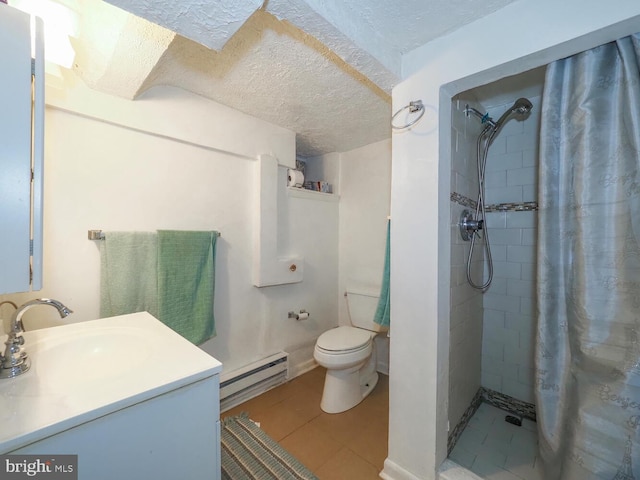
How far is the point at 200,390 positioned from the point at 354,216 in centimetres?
206

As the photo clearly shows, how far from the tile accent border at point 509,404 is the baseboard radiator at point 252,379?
153cm

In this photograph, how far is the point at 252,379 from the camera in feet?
6.38

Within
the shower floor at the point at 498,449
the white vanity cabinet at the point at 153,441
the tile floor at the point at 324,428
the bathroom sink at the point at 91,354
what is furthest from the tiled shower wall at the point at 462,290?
Answer: the bathroom sink at the point at 91,354

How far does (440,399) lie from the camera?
4.01 feet

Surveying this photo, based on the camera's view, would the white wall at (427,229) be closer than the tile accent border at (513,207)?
Yes

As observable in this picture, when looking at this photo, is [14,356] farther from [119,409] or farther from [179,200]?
[179,200]

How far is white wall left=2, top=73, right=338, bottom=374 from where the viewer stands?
1.29 m

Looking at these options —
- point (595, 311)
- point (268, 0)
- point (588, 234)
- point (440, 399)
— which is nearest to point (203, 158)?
point (268, 0)

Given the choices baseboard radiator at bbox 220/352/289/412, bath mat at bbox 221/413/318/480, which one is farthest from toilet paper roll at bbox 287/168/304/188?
bath mat at bbox 221/413/318/480

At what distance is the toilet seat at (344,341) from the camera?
5.92 ft

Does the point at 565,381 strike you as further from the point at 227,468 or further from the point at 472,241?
the point at 227,468

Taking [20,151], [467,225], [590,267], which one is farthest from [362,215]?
[20,151]

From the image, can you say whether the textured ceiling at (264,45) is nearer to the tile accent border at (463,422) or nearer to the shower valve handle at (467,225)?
the shower valve handle at (467,225)

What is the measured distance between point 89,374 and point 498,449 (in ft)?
6.66
